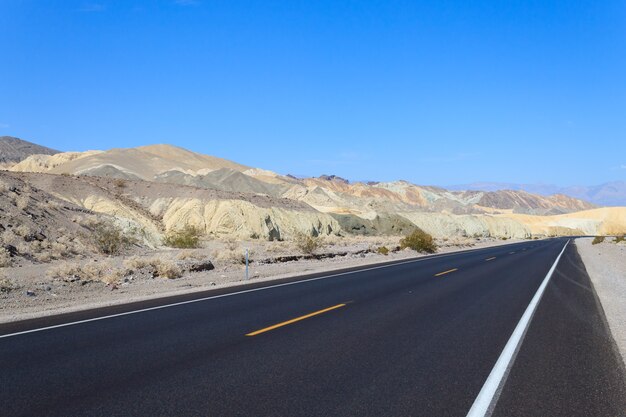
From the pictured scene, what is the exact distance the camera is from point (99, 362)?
22.2ft

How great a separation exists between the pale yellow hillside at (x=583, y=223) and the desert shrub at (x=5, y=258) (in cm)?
14819

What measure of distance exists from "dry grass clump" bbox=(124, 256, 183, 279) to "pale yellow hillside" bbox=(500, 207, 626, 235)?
146 meters

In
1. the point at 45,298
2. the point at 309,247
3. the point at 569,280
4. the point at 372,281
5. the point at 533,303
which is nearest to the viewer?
the point at 533,303

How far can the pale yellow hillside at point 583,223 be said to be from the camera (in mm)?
154000

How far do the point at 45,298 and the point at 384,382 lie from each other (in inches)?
467

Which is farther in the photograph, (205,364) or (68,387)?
(205,364)

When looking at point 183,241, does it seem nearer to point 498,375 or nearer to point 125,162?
point 498,375

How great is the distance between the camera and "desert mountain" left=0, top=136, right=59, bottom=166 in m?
138

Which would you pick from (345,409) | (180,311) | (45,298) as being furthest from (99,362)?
(45,298)

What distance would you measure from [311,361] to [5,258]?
19.5m

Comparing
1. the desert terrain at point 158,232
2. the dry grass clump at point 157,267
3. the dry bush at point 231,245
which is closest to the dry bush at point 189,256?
the desert terrain at point 158,232

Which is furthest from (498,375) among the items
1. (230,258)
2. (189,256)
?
(189,256)

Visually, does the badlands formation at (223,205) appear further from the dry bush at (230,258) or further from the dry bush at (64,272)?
the dry bush at (64,272)

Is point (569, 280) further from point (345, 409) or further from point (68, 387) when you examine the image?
point (68, 387)
